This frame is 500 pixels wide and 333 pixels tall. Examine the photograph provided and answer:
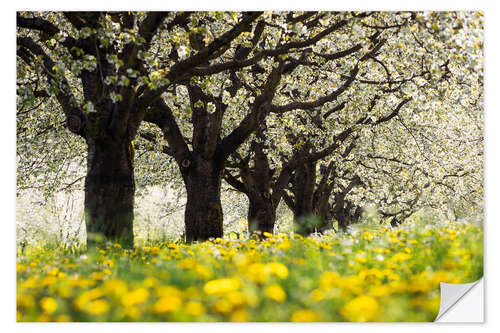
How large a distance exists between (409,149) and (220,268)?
11206mm

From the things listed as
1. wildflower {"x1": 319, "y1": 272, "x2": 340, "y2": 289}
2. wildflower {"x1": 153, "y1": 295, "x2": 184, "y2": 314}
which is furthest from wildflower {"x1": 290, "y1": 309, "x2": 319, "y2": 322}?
wildflower {"x1": 153, "y1": 295, "x2": 184, "y2": 314}

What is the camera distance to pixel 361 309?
10.3 ft

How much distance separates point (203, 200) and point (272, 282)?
645cm

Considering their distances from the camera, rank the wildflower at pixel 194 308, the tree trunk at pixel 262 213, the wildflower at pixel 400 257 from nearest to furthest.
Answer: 1. the wildflower at pixel 194 308
2. the wildflower at pixel 400 257
3. the tree trunk at pixel 262 213

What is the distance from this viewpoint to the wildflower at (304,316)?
335cm

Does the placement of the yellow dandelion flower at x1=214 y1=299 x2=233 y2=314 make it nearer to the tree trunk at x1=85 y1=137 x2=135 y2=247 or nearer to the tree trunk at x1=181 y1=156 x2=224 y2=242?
the tree trunk at x1=85 y1=137 x2=135 y2=247

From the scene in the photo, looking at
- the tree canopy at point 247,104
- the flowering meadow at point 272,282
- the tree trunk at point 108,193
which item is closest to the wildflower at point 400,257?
the flowering meadow at point 272,282

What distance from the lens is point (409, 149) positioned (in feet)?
46.4

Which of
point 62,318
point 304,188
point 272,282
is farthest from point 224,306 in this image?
point 304,188

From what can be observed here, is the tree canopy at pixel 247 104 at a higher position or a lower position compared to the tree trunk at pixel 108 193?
higher

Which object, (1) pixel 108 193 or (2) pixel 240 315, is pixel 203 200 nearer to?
(1) pixel 108 193

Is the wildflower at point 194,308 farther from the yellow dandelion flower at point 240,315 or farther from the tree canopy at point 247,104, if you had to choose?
the tree canopy at point 247,104

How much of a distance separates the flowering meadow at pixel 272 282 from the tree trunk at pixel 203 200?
4389 millimetres
